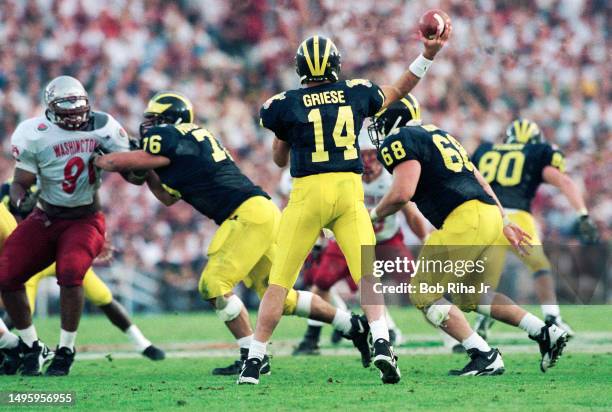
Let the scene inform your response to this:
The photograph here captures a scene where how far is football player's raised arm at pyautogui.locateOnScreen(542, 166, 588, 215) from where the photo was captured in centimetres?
938

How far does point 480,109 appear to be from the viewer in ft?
54.0

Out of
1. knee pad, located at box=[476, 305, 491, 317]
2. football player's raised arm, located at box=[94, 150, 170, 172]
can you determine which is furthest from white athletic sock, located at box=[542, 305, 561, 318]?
A: football player's raised arm, located at box=[94, 150, 170, 172]

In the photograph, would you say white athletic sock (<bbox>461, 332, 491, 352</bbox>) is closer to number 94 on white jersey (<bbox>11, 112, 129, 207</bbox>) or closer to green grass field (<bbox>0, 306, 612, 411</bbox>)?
green grass field (<bbox>0, 306, 612, 411</bbox>)

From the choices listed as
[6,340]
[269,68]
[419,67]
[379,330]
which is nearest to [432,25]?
[419,67]

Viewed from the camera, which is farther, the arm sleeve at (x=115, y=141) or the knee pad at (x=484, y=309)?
the arm sleeve at (x=115, y=141)

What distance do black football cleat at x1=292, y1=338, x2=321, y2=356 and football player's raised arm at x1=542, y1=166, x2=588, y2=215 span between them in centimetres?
237

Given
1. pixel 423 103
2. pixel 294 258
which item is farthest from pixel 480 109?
pixel 294 258

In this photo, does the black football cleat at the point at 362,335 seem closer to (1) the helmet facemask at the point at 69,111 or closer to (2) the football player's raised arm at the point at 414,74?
(2) the football player's raised arm at the point at 414,74

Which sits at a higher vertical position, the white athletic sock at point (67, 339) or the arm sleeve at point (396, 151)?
the arm sleeve at point (396, 151)

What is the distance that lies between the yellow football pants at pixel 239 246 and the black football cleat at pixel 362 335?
0.42 meters

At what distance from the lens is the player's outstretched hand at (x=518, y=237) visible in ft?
21.3

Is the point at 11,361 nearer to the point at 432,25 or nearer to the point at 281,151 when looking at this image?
the point at 281,151

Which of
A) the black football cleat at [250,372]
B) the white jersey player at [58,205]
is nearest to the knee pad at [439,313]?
the black football cleat at [250,372]

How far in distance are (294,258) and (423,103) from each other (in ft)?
34.2
